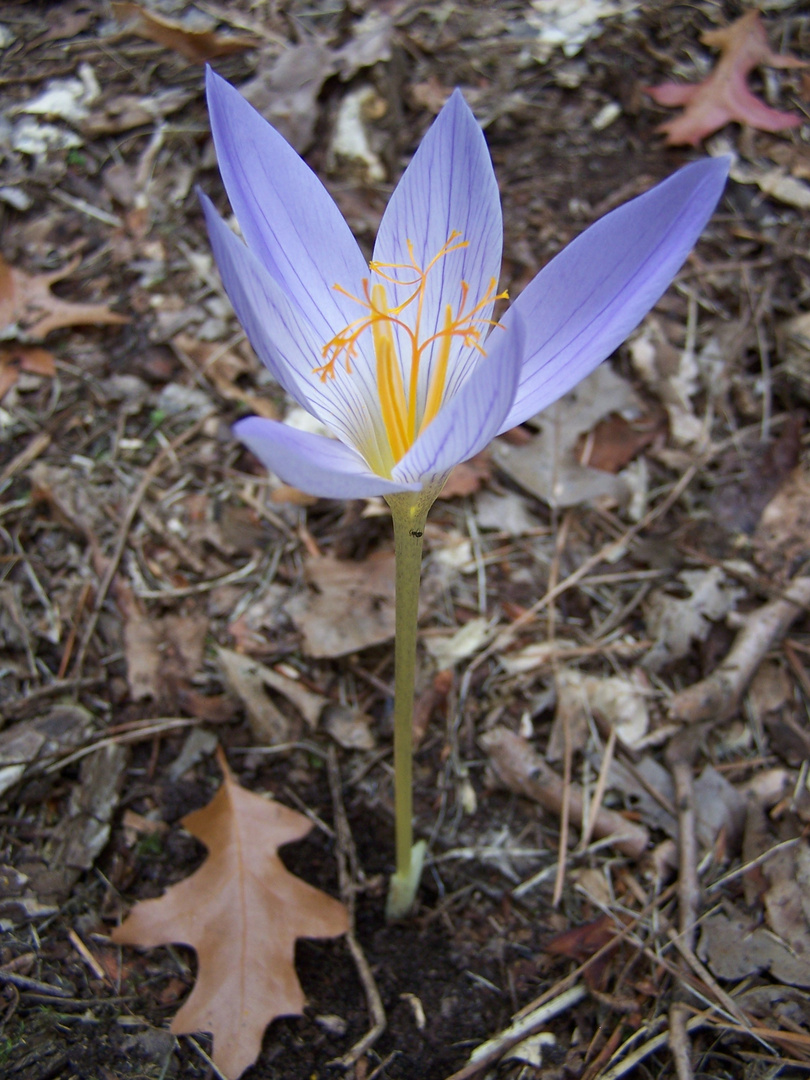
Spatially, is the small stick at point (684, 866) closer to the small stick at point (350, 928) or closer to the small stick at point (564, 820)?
the small stick at point (564, 820)

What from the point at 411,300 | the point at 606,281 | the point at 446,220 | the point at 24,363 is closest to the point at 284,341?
the point at 411,300

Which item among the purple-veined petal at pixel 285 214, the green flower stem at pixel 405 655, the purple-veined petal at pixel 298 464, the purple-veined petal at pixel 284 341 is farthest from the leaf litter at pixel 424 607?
the purple-veined petal at pixel 298 464

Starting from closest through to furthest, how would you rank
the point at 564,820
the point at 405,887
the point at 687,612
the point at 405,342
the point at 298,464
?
the point at 298,464 < the point at 405,342 < the point at 405,887 < the point at 564,820 < the point at 687,612

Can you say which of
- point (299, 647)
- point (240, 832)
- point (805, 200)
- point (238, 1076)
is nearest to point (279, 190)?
point (299, 647)

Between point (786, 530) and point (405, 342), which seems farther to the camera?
point (786, 530)

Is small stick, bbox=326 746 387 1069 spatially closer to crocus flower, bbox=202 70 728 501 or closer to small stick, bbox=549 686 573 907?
small stick, bbox=549 686 573 907

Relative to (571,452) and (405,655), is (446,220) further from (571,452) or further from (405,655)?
(571,452)

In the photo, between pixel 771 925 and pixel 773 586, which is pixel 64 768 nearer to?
pixel 771 925
